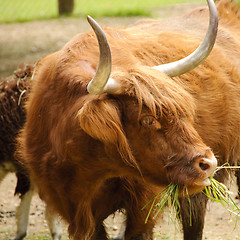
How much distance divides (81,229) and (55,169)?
59 centimetres

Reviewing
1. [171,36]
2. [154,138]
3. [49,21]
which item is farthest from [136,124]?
[49,21]

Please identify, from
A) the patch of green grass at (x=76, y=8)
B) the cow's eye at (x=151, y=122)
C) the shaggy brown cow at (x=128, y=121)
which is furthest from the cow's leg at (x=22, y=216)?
the patch of green grass at (x=76, y=8)

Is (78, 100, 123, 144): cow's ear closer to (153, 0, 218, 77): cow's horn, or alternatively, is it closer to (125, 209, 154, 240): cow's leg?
(153, 0, 218, 77): cow's horn

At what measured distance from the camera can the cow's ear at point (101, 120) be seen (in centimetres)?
361

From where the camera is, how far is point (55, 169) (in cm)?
416

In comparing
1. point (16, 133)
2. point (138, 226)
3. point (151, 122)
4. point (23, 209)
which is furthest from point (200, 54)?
point (23, 209)

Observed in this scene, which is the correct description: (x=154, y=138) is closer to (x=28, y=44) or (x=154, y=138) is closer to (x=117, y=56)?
(x=117, y=56)

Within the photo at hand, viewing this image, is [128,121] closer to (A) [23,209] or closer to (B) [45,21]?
(A) [23,209]

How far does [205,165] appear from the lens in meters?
3.54

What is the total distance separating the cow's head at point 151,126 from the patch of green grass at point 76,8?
10832mm

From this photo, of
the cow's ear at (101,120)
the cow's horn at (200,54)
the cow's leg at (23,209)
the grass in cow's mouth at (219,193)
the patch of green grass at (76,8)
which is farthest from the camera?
the patch of green grass at (76,8)

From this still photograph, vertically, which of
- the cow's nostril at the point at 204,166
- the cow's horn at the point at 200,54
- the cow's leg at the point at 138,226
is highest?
the cow's horn at the point at 200,54

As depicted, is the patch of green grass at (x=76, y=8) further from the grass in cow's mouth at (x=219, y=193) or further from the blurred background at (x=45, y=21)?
the grass in cow's mouth at (x=219, y=193)

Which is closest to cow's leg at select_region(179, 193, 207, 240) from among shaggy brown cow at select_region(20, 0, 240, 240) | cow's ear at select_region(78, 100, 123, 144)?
shaggy brown cow at select_region(20, 0, 240, 240)
